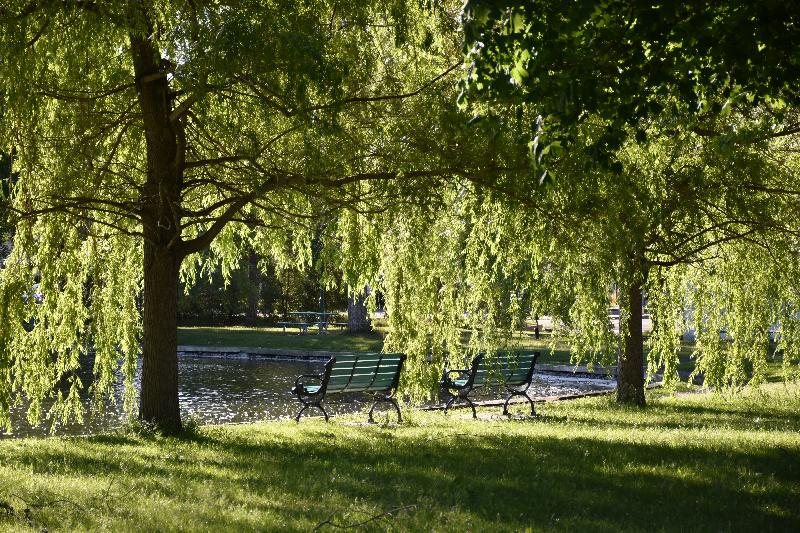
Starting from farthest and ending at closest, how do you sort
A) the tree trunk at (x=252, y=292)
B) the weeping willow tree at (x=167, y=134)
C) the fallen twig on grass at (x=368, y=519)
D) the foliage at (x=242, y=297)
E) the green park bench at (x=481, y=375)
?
the tree trunk at (x=252, y=292) < the foliage at (x=242, y=297) < the green park bench at (x=481, y=375) < the weeping willow tree at (x=167, y=134) < the fallen twig on grass at (x=368, y=519)

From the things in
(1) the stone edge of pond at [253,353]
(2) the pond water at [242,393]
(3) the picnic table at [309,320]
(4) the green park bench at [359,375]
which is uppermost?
(3) the picnic table at [309,320]

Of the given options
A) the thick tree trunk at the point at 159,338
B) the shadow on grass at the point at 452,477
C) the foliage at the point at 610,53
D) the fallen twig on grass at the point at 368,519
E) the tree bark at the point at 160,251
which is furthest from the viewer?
the thick tree trunk at the point at 159,338

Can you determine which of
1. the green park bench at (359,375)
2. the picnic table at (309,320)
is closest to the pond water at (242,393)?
the green park bench at (359,375)

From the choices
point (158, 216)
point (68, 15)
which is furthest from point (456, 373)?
point (68, 15)

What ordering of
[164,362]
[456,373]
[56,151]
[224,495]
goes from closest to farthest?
[224,495], [56,151], [164,362], [456,373]

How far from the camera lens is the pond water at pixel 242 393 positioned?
15109mm

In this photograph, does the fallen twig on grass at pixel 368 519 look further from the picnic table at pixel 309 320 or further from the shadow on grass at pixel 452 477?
the picnic table at pixel 309 320

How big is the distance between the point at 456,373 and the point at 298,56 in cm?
728

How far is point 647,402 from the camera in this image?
16.2m

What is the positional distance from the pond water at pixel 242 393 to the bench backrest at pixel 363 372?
1.13 m

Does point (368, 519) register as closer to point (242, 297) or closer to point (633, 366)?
point (633, 366)

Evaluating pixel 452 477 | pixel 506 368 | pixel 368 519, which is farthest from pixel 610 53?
pixel 506 368

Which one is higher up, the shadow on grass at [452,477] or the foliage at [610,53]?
the foliage at [610,53]

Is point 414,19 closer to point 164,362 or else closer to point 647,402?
point 164,362
